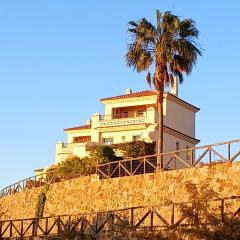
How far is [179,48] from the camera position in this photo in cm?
4225

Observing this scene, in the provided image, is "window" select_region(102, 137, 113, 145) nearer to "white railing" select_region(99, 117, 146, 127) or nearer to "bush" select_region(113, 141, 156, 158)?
"white railing" select_region(99, 117, 146, 127)

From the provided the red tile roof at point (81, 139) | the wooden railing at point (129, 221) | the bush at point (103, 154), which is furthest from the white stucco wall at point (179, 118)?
the wooden railing at point (129, 221)

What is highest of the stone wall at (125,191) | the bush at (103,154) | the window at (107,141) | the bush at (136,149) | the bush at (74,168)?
the window at (107,141)

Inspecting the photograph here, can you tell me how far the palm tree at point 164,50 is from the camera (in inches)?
1665

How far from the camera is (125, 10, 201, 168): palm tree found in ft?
139

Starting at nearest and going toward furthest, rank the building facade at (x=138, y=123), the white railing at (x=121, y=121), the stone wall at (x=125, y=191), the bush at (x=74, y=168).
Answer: the stone wall at (x=125, y=191)
the bush at (x=74, y=168)
the building facade at (x=138, y=123)
the white railing at (x=121, y=121)

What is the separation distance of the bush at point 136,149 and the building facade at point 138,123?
142cm

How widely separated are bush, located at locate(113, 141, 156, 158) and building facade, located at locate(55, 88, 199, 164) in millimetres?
1416

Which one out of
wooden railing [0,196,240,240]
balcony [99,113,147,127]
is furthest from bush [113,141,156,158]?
wooden railing [0,196,240,240]

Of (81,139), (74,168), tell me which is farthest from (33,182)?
(81,139)

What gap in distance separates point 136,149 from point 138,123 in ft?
15.3

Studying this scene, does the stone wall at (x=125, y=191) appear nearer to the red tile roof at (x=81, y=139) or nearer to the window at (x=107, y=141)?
the window at (x=107, y=141)

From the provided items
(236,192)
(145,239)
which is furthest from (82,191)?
(145,239)

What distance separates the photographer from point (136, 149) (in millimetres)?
51281
